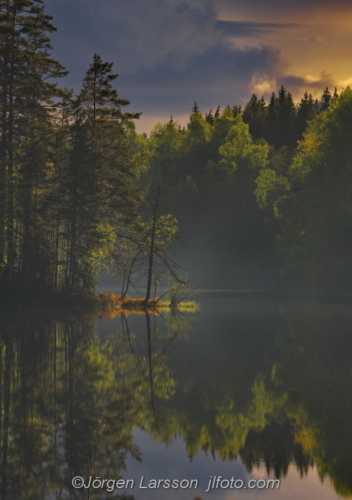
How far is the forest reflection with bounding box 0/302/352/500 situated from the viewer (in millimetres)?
8461

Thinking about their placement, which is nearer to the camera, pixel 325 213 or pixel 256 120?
pixel 325 213

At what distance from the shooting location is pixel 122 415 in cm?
1093

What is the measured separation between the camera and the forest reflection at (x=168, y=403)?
846cm

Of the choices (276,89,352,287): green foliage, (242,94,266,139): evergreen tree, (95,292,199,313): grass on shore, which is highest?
(242,94,266,139): evergreen tree

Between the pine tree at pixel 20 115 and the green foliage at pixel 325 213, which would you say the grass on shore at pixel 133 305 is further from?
the green foliage at pixel 325 213

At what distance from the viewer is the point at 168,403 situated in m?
12.1

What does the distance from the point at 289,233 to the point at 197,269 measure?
26.0 meters

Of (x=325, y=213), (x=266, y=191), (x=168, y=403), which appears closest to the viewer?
(x=168, y=403)

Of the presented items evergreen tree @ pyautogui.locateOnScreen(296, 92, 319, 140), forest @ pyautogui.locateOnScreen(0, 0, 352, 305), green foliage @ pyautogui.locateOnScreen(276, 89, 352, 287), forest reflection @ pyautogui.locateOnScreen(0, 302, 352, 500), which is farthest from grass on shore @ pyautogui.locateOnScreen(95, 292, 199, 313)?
evergreen tree @ pyautogui.locateOnScreen(296, 92, 319, 140)

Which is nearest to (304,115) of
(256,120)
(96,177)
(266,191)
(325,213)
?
(256,120)

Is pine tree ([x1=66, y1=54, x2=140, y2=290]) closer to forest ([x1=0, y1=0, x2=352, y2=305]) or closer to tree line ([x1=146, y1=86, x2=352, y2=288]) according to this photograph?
forest ([x1=0, y1=0, x2=352, y2=305])

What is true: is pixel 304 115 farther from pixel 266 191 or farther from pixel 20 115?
pixel 20 115

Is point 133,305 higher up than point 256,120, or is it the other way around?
point 256,120

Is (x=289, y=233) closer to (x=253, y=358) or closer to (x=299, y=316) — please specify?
(x=299, y=316)
